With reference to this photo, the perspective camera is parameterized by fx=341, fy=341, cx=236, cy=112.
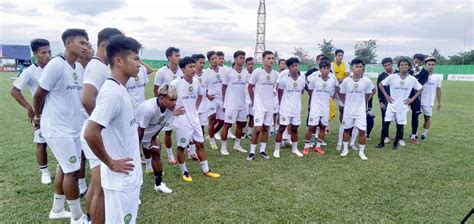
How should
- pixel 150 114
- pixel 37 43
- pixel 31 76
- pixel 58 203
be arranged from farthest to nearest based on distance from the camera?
pixel 31 76 → pixel 37 43 → pixel 150 114 → pixel 58 203

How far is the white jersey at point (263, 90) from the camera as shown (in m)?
6.78

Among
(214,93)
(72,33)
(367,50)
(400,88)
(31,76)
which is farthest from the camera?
(367,50)

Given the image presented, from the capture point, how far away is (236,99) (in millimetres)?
7449

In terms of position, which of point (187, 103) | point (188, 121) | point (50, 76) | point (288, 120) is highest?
point (50, 76)

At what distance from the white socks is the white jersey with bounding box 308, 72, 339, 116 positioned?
16.6 feet

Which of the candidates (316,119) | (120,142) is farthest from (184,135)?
(316,119)

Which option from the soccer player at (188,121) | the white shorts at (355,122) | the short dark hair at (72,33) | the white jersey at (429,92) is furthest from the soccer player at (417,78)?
the short dark hair at (72,33)

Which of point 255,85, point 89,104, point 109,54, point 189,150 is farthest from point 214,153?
point 109,54

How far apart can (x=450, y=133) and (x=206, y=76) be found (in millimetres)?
7017

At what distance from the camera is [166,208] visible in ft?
14.2

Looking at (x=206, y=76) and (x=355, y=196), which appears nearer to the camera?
(x=355, y=196)

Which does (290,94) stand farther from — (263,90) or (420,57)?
(420,57)

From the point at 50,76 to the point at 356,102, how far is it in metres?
5.71

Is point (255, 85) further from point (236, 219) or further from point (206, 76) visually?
point (236, 219)
